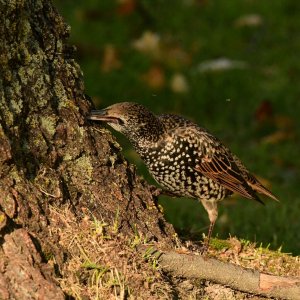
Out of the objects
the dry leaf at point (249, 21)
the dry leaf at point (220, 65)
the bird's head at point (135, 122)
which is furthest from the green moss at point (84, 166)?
the dry leaf at point (249, 21)

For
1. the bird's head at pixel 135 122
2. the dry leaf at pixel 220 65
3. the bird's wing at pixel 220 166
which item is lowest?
the bird's wing at pixel 220 166

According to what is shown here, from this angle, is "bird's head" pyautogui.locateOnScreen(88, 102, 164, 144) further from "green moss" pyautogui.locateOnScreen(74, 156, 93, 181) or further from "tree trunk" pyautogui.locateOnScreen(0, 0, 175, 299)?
"green moss" pyautogui.locateOnScreen(74, 156, 93, 181)

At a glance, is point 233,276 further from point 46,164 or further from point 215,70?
point 215,70

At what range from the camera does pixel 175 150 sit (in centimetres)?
529

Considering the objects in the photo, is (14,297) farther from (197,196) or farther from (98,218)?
(197,196)

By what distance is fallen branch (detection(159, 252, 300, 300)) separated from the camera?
4629 millimetres

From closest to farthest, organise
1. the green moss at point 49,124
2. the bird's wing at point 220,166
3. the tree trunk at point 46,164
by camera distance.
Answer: the tree trunk at point 46,164 < the green moss at point 49,124 < the bird's wing at point 220,166

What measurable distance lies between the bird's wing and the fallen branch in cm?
82

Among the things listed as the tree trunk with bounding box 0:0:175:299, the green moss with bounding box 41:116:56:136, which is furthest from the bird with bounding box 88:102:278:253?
the green moss with bounding box 41:116:56:136

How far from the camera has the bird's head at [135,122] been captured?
512 cm

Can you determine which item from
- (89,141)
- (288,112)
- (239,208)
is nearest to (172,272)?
(89,141)

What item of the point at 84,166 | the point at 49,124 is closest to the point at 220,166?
the point at 84,166

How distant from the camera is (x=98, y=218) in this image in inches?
178

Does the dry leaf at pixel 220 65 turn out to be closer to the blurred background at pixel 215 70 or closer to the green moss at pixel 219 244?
the blurred background at pixel 215 70
